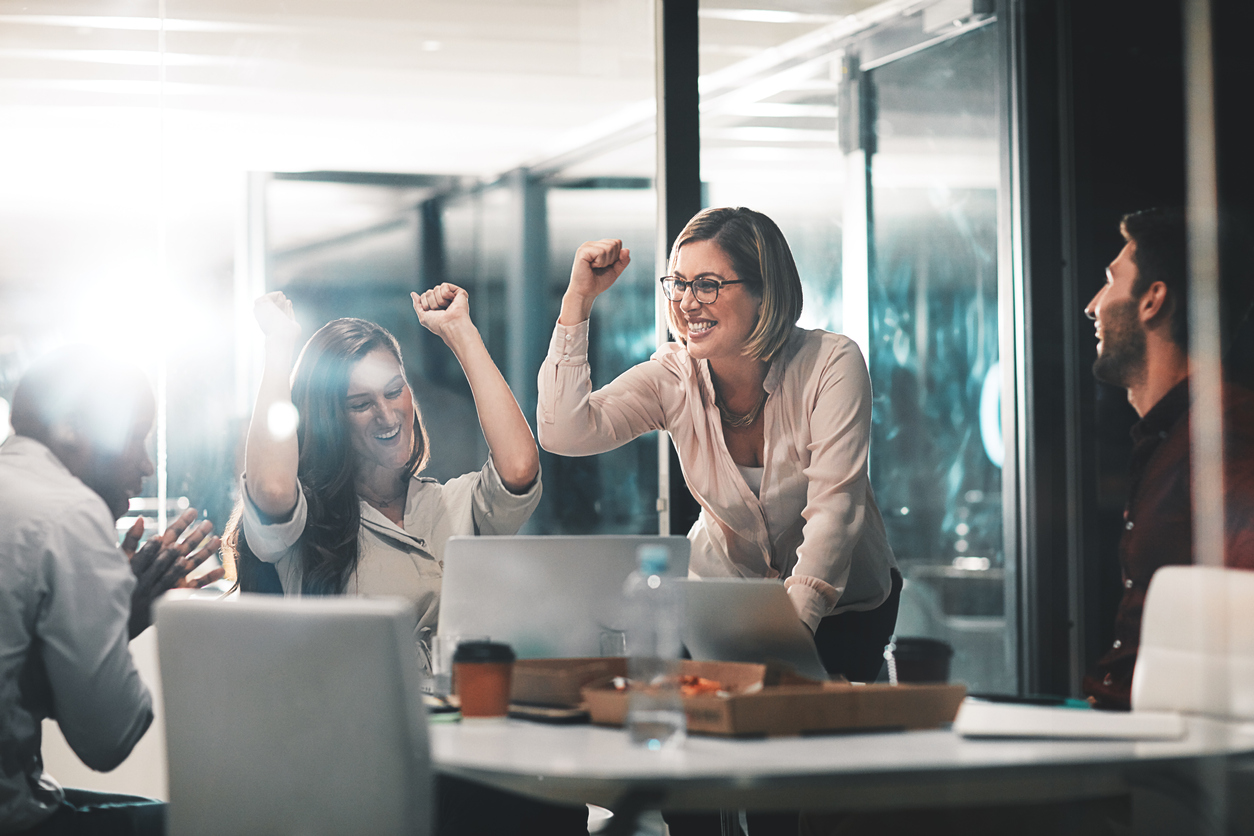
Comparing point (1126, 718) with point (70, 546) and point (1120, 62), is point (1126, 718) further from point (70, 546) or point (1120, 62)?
point (1120, 62)

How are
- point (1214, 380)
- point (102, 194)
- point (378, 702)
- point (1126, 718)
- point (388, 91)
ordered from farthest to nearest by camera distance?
point (388, 91) < point (102, 194) < point (1214, 380) < point (1126, 718) < point (378, 702)

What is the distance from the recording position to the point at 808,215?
160 inches

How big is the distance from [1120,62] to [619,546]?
2744 millimetres

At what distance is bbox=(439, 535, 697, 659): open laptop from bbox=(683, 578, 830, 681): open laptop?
6.6 inches

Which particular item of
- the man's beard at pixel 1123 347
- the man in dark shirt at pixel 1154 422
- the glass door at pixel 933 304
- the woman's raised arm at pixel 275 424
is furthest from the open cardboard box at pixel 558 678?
the glass door at pixel 933 304

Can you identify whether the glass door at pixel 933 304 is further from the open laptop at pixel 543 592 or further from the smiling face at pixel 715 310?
the open laptop at pixel 543 592

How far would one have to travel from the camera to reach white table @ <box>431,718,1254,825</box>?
51.0 inches

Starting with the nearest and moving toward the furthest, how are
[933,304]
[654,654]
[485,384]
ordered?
[654,654]
[485,384]
[933,304]

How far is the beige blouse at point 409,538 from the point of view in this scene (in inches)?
121

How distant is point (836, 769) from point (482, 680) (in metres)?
0.65

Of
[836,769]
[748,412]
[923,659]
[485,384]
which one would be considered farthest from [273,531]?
[836,769]

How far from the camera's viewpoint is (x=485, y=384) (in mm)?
3525

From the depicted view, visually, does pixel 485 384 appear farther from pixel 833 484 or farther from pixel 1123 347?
pixel 1123 347

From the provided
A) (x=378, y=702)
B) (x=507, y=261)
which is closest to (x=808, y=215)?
(x=507, y=261)
